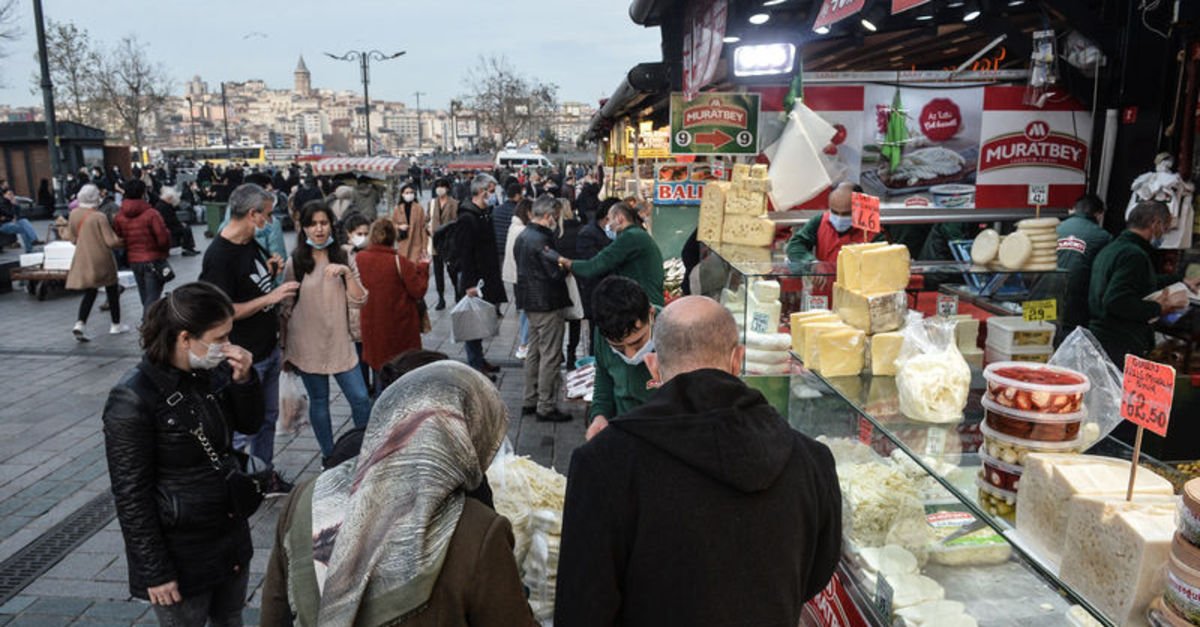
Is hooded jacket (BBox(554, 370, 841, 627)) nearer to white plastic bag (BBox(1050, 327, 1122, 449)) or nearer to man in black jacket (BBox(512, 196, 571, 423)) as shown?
white plastic bag (BBox(1050, 327, 1122, 449))

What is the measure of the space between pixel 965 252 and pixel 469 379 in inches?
165

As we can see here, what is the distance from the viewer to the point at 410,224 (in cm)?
1115

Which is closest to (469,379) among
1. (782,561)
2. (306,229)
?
(782,561)

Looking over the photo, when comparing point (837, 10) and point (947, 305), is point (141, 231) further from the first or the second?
point (947, 305)

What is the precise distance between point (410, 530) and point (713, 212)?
430 centimetres

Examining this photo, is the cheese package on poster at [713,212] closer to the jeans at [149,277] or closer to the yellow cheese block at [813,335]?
the yellow cheese block at [813,335]

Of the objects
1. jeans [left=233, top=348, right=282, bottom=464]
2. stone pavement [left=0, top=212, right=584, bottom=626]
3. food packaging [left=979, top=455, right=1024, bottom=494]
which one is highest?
food packaging [left=979, top=455, right=1024, bottom=494]

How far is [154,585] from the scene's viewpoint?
2693 mm

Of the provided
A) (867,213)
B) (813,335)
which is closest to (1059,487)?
(813,335)

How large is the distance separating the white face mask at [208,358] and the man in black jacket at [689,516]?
69.5 inches

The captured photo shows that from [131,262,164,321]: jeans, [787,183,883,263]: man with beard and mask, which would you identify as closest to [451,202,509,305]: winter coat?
[787,183,883,263]: man with beard and mask

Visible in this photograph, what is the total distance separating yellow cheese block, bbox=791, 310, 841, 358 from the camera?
342 centimetres

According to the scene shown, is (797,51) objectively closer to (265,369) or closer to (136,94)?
(265,369)

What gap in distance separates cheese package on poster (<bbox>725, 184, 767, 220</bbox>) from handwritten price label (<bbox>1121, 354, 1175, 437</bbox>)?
11.7 feet
